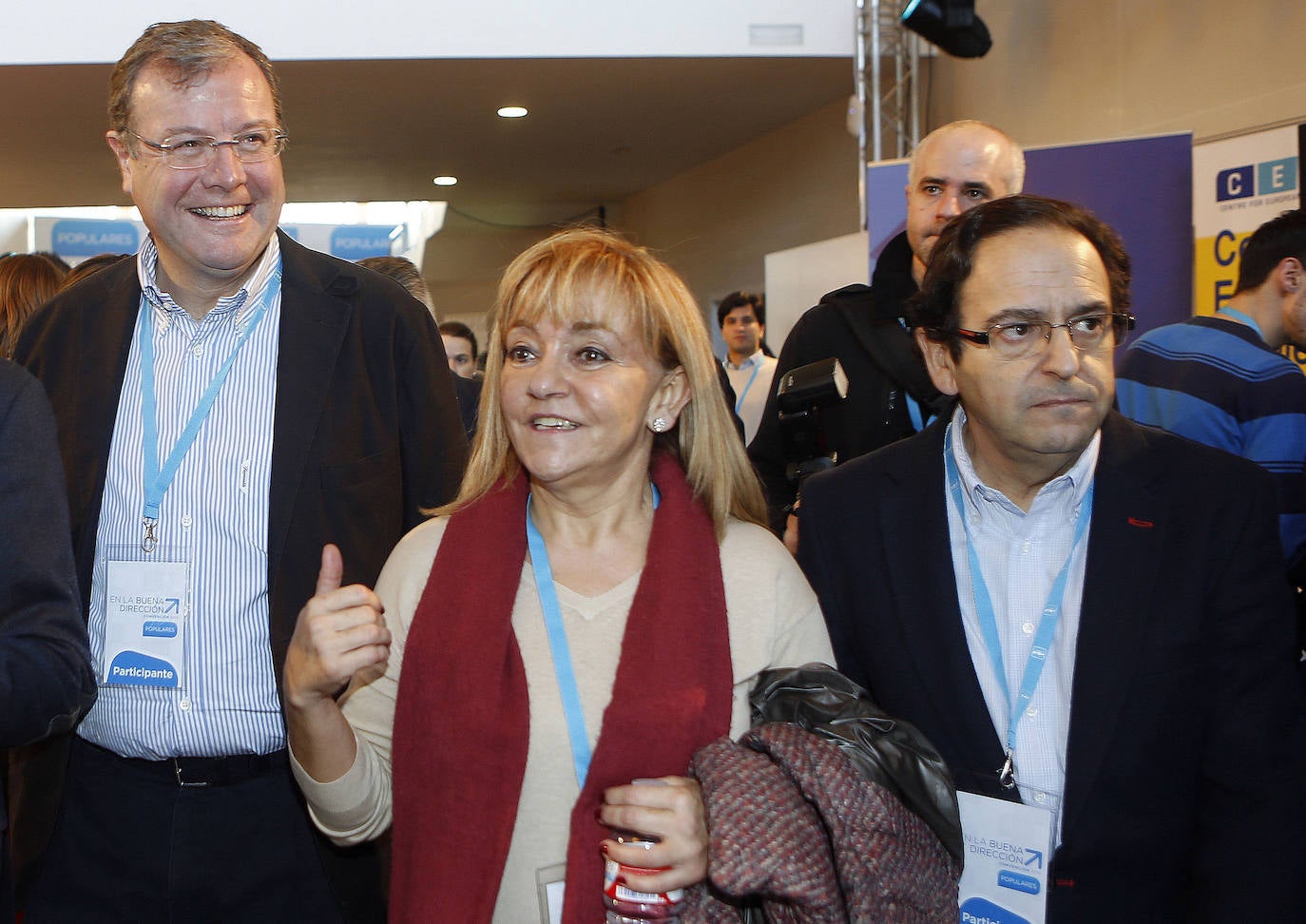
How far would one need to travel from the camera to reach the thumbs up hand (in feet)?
4.62

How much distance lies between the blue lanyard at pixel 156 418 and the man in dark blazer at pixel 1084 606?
107 centimetres

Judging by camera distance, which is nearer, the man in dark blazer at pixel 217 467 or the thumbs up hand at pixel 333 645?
the thumbs up hand at pixel 333 645


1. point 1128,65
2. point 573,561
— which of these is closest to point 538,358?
point 573,561

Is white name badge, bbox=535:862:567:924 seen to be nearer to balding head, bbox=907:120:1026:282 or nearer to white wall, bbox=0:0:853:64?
balding head, bbox=907:120:1026:282

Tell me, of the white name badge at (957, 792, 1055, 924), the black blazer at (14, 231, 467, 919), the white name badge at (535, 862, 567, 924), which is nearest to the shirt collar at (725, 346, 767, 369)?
the black blazer at (14, 231, 467, 919)

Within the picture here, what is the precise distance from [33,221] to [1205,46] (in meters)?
8.92

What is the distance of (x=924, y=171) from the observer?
8.98ft

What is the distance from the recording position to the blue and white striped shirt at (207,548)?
1.76 meters

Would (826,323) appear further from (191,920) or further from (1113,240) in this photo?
(191,920)

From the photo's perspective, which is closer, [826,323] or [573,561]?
[573,561]

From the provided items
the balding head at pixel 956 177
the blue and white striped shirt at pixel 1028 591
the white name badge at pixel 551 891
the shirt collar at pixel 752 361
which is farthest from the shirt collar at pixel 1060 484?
the shirt collar at pixel 752 361

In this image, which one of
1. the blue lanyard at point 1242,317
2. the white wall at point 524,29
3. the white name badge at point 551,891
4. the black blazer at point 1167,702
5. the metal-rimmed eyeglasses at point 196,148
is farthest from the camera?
the white wall at point 524,29

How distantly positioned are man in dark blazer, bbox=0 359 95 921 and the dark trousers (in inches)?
10.7

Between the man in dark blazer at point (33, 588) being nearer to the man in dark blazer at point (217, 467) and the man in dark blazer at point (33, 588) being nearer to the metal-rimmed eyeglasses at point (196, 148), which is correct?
the man in dark blazer at point (217, 467)
